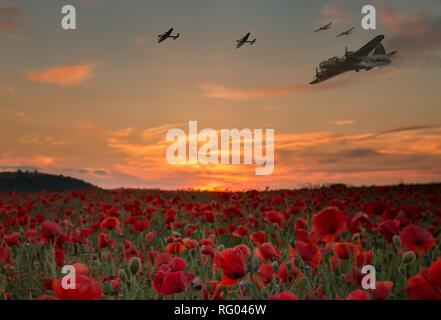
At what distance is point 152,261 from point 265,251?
1.58m

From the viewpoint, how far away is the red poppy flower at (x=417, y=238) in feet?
6.68

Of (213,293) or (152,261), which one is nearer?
(213,293)

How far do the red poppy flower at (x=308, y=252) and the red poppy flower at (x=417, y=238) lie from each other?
→ 0.48 metres

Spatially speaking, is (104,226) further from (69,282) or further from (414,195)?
(414,195)

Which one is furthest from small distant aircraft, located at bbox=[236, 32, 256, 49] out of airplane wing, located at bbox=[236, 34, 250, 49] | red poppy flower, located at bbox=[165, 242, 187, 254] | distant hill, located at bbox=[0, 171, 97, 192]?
distant hill, located at bbox=[0, 171, 97, 192]

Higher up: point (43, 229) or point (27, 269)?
point (43, 229)

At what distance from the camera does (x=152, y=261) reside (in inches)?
143

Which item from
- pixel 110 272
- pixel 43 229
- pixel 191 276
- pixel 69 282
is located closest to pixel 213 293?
pixel 191 276

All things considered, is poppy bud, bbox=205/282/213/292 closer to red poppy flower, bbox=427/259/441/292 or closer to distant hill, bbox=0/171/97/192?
red poppy flower, bbox=427/259/441/292

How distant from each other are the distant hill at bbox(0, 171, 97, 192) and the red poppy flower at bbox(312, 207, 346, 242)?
20.8 metres

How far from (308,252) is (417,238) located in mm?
591

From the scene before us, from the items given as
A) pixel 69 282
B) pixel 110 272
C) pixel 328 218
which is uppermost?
pixel 328 218

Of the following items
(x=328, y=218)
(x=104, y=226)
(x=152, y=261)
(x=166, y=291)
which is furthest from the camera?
(x=152, y=261)
